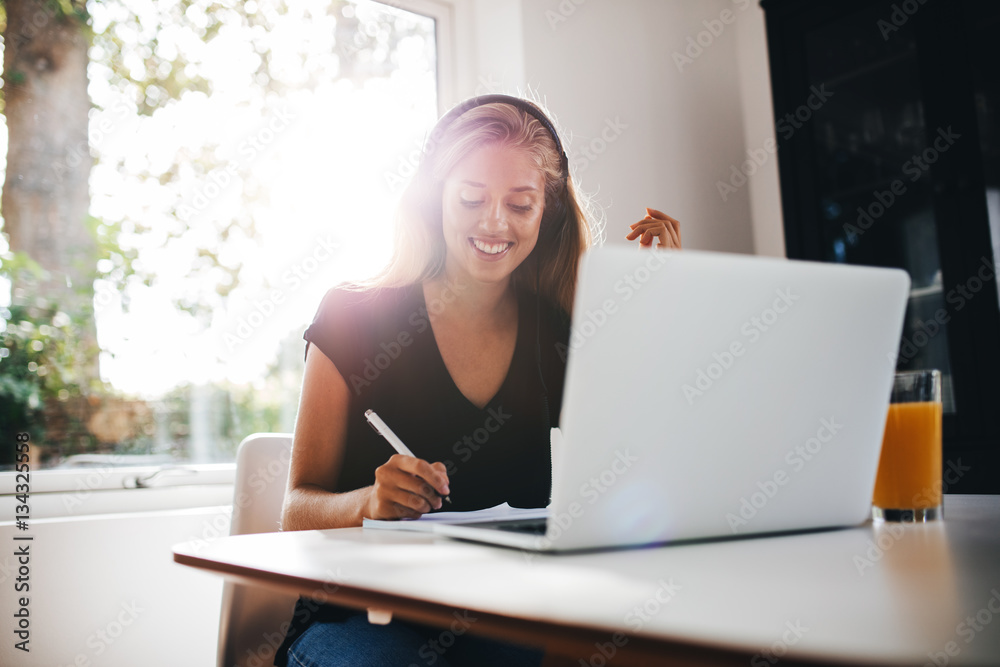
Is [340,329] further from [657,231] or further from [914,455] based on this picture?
[914,455]

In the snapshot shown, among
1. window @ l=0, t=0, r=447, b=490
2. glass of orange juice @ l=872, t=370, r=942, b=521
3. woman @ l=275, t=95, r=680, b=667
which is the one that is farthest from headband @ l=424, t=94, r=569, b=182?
glass of orange juice @ l=872, t=370, r=942, b=521

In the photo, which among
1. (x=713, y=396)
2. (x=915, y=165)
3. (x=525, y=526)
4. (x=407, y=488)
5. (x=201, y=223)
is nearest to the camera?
(x=713, y=396)

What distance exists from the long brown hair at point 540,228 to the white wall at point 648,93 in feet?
3.39

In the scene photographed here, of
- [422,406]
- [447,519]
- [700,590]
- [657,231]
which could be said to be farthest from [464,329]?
[700,590]

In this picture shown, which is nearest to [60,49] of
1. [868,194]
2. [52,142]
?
[52,142]

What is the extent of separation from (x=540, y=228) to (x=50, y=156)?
3.91ft

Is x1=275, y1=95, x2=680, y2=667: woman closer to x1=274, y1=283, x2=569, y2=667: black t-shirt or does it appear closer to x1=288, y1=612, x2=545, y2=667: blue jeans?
x1=274, y1=283, x2=569, y2=667: black t-shirt

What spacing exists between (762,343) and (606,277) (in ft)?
0.50

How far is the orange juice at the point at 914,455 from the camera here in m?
0.72

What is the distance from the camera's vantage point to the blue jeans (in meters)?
0.72

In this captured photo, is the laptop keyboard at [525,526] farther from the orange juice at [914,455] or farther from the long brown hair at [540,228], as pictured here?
the long brown hair at [540,228]

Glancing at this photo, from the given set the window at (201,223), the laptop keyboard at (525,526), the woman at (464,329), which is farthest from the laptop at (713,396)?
the window at (201,223)

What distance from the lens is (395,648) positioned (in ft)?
2.40

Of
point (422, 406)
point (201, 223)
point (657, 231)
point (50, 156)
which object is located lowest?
point (422, 406)
